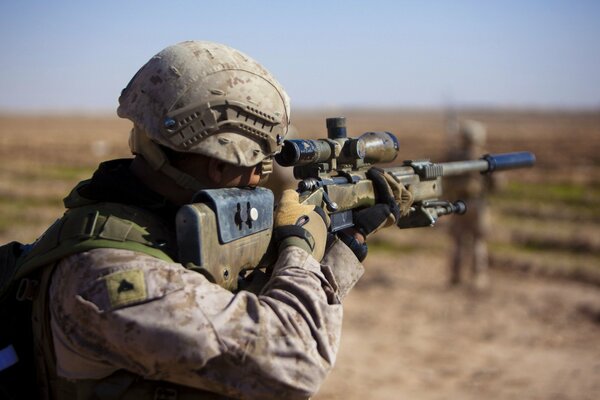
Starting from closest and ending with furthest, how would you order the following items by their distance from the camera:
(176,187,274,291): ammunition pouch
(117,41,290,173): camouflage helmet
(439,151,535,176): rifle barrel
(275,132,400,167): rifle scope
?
(176,187,274,291): ammunition pouch → (117,41,290,173): camouflage helmet → (275,132,400,167): rifle scope → (439,151,535,176): rifle barrel

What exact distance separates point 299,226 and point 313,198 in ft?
1.57

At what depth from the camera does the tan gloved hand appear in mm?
2566

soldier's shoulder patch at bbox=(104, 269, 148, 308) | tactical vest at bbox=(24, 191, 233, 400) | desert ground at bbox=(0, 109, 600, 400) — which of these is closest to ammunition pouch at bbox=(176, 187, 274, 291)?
tactical vest at bbox=(24, 191, 233, 400)

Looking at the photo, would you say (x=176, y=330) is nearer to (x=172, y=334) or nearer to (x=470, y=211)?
(x=172, y=334)

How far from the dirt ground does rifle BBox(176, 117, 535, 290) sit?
131 inches

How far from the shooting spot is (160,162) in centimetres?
242

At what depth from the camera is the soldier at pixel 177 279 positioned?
1.97 metres

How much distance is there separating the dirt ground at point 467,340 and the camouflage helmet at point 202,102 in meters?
4.98

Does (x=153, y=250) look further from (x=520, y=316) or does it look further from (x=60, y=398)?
(x=520, y=316)

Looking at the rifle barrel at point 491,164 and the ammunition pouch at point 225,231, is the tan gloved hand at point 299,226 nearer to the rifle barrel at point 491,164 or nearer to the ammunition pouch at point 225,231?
the ammunition pouch at point 225,231

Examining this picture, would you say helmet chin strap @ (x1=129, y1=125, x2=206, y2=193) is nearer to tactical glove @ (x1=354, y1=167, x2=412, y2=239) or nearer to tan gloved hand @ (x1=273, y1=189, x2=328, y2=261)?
tan gloved hand @ (x1=273, y1=189, x2=328, y2=261)

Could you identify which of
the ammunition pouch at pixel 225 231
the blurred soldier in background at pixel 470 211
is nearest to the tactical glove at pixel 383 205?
the ammunition pouch at pixel 225 231

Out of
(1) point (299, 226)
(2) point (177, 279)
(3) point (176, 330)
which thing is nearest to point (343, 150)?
(1) point (299, 226)

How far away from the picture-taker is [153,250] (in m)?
2.15
